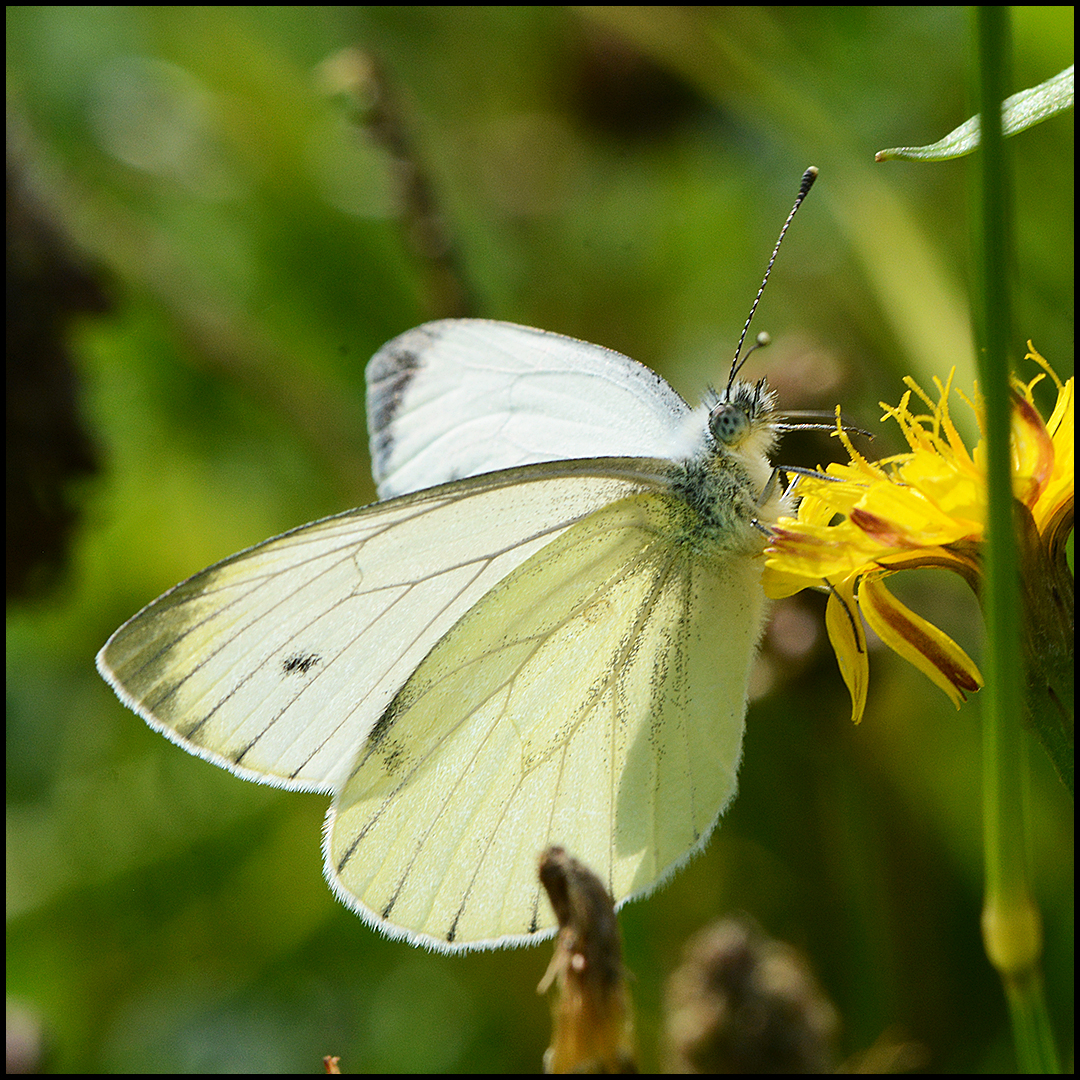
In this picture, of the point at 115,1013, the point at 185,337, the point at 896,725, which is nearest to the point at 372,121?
the point at 185,337

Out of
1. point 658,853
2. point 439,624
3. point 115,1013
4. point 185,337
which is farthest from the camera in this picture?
point 185,337

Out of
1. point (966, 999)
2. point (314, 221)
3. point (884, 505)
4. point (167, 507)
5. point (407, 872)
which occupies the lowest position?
point (966, 999)

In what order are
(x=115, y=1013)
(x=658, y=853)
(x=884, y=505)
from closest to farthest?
1. (x=884, y=505)
2. (x=658, y=853)
3. (x=115, y=1013)

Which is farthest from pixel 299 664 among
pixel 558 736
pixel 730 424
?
pixel 730 424

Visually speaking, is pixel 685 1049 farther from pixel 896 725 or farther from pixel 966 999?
pixel 896 725

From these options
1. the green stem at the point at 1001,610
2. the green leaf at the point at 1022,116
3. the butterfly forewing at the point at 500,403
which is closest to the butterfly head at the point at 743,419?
the butterfly forewing at the point at 500,403

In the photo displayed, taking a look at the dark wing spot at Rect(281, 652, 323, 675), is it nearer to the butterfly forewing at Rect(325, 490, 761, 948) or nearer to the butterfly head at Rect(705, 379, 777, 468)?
the butterfly forewing at Rect(325, 490, 761, 948)
